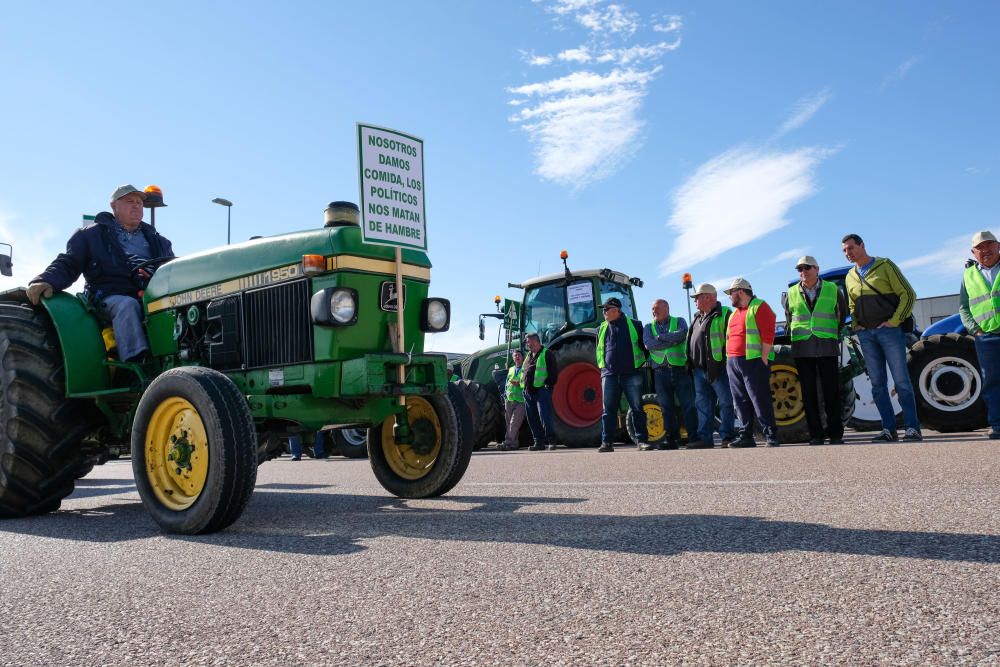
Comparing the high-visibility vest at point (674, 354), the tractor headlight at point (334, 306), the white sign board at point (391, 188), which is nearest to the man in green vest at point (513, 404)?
the high-visibility vest at point (674, 354)

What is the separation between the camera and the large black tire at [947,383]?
Result: 7.66 metres

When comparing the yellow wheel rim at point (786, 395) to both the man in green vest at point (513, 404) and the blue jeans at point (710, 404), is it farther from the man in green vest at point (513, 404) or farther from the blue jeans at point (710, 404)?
the man in green vest at point (513, 404)

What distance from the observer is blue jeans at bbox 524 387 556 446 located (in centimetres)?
1045

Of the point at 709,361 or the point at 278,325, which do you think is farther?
the point at 709,361

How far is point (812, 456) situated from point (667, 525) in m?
3.01

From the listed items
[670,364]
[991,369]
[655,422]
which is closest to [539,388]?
[655,422]

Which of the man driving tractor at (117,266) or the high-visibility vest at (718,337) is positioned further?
the high-visibility vest at (718,337)

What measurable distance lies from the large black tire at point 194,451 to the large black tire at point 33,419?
1008 millimetres

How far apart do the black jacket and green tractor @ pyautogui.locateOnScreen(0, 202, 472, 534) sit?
0.48 ft

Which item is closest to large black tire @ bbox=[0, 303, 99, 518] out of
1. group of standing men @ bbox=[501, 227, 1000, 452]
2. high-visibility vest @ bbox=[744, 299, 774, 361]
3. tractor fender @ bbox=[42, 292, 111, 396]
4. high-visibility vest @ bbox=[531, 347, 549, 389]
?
tractor fender @ bbox=[42, 292, 111, 396]

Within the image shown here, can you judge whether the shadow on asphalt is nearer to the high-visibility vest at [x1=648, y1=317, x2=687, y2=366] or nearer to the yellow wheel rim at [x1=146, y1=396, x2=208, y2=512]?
the yellow wheel rim at [x1=146, y1=396, x2=208, y2=512]

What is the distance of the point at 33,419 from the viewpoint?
445 centimetres

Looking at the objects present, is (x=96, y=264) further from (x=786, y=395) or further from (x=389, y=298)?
(x=786, y=395)

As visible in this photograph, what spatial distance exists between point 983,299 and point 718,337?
7.93ft
